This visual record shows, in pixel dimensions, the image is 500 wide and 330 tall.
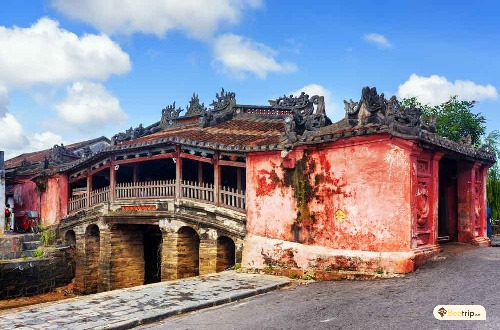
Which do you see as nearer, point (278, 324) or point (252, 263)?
point (278, 324)

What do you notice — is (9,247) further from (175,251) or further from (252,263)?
(252,263)

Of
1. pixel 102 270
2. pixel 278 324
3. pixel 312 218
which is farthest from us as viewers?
pixel 102 270

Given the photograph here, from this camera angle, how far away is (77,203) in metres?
19.7

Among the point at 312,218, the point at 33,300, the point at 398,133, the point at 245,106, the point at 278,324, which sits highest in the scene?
the point at 245,106

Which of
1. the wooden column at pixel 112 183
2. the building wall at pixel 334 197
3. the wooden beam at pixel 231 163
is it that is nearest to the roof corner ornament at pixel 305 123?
the building wall at pixel 334 197

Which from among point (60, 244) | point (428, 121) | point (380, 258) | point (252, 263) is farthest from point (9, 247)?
point (428, 121)

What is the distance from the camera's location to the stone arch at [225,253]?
1400cm

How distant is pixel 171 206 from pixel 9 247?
7.00 meters

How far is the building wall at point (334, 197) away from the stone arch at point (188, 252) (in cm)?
288

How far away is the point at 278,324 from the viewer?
7289 mm

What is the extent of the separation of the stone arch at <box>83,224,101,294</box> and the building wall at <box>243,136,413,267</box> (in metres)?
8.35

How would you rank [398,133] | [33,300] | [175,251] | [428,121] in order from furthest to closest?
[33,300] → [175,251] → [428,121] → [398,133]

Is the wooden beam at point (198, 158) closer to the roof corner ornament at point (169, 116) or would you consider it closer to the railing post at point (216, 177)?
the railing post at point (216, 177)

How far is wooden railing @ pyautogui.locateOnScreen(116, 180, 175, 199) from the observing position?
15.7m
